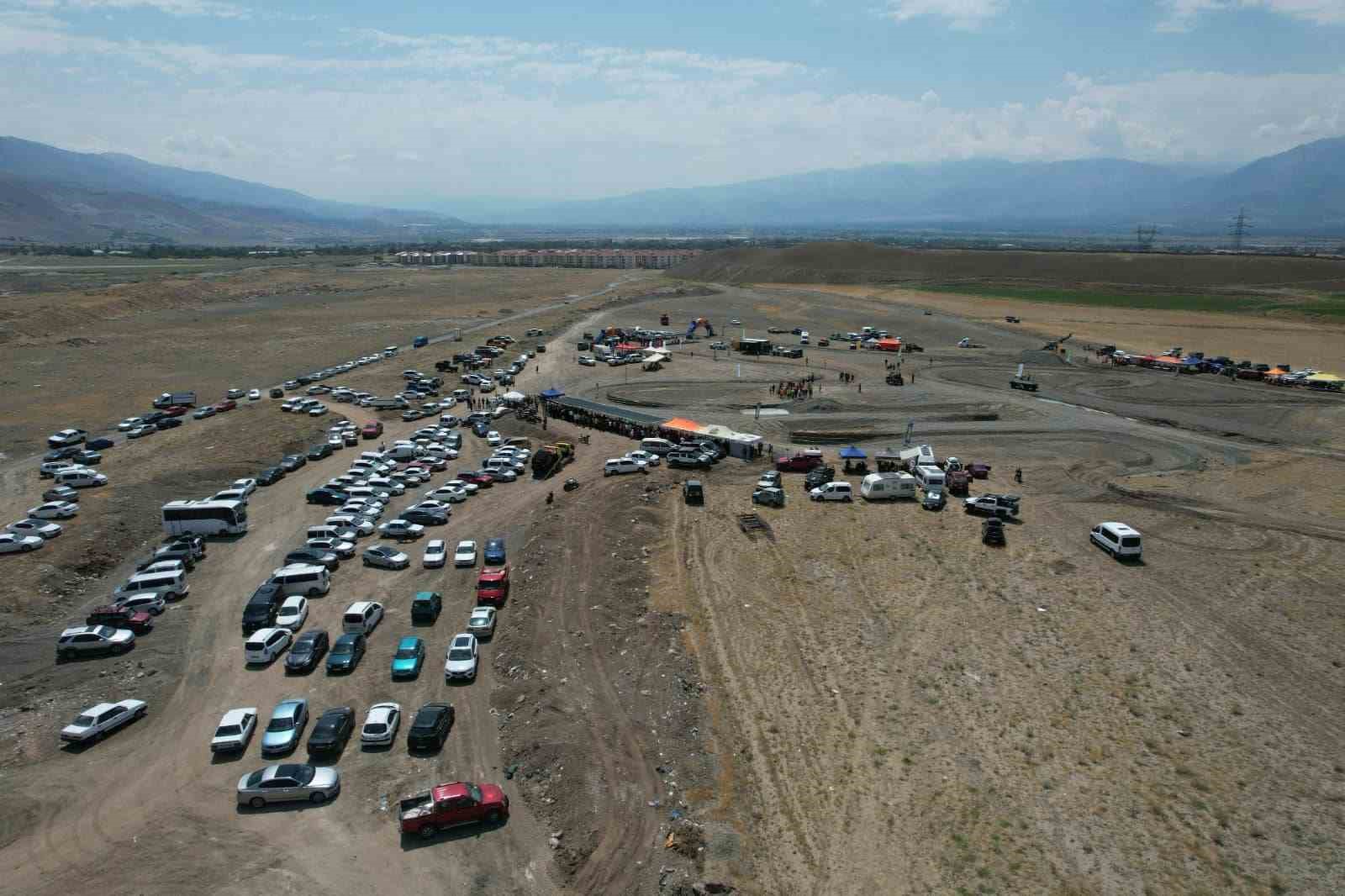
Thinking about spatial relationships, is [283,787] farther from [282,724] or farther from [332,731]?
[282,724]

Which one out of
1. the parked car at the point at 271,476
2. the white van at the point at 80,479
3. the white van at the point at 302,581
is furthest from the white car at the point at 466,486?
the white van at the point at 80,479

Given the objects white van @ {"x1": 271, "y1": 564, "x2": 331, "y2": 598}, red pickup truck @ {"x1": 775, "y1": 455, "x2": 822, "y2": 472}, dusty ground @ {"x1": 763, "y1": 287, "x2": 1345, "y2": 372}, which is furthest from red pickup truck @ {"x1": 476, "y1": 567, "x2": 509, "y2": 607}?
dusty ground @ {"x1": 763, "y1": 287, "x2": 1345, "y2": 372}

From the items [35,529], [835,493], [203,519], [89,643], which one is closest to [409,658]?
[89,643]

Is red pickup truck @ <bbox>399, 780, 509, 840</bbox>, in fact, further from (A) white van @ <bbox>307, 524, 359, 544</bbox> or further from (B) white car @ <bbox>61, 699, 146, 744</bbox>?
(A) white van @ <bbox>307, 524, 359, 544</bbox>

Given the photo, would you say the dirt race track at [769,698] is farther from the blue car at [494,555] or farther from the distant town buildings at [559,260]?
the distant town buildings at [559,260]

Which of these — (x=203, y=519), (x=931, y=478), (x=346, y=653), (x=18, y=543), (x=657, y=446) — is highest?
(x=931, y=478)

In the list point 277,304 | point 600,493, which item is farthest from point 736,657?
point 277,304
